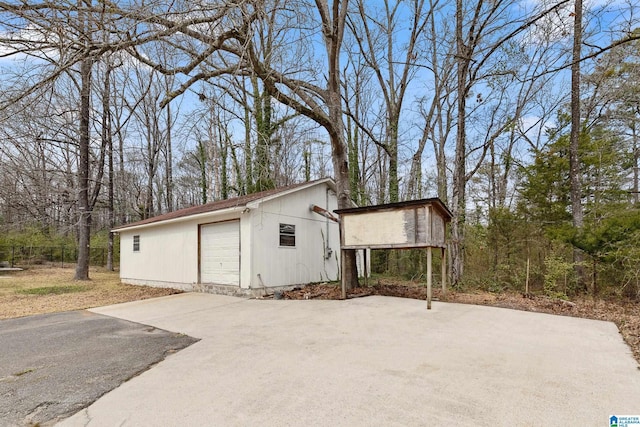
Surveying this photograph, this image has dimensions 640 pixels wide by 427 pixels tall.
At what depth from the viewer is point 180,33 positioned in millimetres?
5906

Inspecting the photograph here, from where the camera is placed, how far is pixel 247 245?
28.9 feet

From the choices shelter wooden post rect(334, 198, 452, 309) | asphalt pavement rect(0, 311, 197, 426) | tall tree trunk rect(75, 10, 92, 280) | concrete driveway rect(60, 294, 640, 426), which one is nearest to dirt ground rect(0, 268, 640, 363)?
concrete driveway rect(60, 294, 640, 426)

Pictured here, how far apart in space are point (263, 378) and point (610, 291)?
8519mm

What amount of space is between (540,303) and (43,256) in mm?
26009

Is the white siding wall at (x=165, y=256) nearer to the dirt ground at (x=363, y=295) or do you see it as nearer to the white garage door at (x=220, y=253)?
the white garage door at (x=220, y=253)

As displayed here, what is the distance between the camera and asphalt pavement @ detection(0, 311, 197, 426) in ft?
9.16

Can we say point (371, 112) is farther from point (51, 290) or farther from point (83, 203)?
point (51, 290)

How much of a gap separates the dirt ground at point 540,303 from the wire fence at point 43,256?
60.5 ft

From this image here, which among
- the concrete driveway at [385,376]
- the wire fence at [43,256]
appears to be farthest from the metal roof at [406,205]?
the wire fence at [43,256]

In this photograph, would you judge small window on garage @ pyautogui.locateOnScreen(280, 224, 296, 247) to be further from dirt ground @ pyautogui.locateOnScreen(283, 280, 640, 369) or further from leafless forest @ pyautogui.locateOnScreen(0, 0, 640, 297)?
leafless forest @ pyautogui.locateOnScreen(0, 0, 640, 297)

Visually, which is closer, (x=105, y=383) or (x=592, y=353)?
(x=105, y=383)

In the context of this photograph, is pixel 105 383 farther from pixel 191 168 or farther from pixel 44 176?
pixel 191 168

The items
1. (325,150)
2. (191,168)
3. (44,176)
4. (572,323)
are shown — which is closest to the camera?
(572,323)

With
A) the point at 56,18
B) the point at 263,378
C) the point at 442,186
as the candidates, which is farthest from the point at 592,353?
the point at 442,186
